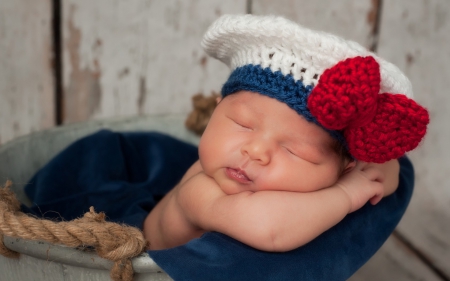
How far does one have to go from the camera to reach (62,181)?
3.49 feet

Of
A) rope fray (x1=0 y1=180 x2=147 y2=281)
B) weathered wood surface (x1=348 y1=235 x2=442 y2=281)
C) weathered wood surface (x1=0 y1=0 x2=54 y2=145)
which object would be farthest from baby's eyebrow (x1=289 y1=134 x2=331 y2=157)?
weathered wood surface (x1=0 y1=0 x2=54 y2=145)

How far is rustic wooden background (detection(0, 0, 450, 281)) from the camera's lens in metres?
1.40

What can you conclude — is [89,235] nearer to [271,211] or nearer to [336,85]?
[271,211]

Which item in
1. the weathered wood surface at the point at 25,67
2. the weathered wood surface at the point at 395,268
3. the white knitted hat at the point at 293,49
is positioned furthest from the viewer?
the weathered wood surface at the point at 25,67

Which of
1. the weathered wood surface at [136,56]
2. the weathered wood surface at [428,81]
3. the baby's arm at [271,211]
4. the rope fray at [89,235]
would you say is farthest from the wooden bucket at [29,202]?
the weathered wood surface at [428,81]

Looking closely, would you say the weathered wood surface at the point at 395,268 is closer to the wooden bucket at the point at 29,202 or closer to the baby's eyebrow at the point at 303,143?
the wooden bucket at the point at 29,202

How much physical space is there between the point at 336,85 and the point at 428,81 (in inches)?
36.1

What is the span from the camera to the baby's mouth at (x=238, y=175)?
0.72 m

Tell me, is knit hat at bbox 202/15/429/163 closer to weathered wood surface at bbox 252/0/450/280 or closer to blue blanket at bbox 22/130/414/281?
blue blanket at bbox 22/130/414/281

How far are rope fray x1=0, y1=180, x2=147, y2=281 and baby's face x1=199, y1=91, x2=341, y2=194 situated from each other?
0.18 metres

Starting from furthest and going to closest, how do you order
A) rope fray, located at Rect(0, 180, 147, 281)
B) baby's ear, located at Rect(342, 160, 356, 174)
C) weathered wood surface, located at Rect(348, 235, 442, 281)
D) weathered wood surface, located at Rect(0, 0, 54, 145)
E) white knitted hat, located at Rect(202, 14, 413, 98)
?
weathered wood surface, located at Rect(0, 0, 54, 145) < weathered wood surface, located at Rect(348, 235, 442, 281) < baby's ear, located at Rect(342, 160, 356, 174) < white knitted hat, located at Rect(202, 14, 413, 98) < rope fray, located at Rect(0, 180, 147, 281)

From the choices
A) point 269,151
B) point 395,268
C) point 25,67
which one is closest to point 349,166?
point 269,151

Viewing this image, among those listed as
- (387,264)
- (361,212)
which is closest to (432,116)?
(387,264)

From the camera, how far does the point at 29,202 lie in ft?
3.57
